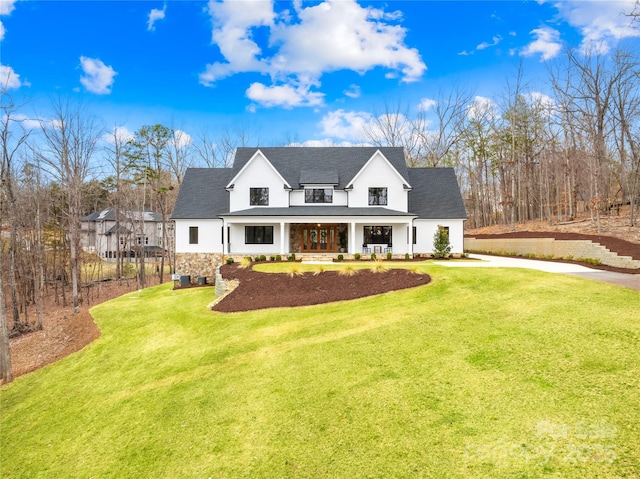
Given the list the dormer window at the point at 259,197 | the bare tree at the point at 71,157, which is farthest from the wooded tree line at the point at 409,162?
the dormer window at the point at 259,197

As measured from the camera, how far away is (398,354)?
7.49 metres

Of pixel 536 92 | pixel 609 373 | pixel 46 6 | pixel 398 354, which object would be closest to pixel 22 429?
pixel 398 354

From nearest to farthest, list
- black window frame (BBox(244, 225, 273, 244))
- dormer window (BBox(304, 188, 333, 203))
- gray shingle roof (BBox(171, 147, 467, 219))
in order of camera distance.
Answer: gray shingle roof (BBox(171, 147, 467, 219))
black window frame (BBox(244, 225, 273, 244))
dormer window (BBox(304, 188, 333, 203))

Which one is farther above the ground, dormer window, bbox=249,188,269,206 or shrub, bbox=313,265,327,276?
Answer: dormer window, bbox=249,188,269,206

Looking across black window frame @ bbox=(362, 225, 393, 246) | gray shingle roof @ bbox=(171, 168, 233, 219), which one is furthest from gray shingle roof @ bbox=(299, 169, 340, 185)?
gray shingle roof @ bbox=(171, 168, 233, 219)

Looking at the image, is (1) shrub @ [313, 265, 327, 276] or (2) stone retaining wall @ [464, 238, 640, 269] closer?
(1) shrub @ [313, 265, 327, 276]

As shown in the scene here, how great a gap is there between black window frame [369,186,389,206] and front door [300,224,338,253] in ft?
11.1

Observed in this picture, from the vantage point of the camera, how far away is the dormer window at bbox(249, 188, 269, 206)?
82.8 ft

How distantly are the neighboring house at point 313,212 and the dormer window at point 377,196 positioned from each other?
0.07 metres

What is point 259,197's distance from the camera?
25297 mm

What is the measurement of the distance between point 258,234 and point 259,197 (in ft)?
9.23

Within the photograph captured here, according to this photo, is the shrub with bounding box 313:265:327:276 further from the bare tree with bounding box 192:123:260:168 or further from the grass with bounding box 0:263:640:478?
the bare tree with bounding box 192:123:260:168

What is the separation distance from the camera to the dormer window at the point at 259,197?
25.2 meters

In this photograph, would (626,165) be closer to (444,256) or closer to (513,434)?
(444,256)
